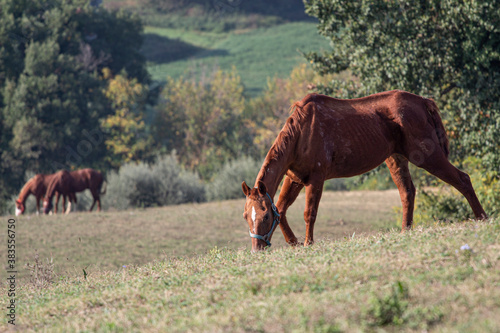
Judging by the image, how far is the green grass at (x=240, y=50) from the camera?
81000 mm

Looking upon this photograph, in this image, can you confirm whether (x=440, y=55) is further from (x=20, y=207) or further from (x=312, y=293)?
(x=20, y=207)

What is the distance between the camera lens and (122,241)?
58.8 ft

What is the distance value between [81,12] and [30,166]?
14.8m

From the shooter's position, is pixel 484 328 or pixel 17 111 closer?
pixel 484 328

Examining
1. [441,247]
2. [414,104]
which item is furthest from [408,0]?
[441,247]

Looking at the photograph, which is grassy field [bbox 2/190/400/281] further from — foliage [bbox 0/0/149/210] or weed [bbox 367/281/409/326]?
foliage [bbox 0/0/149/210]

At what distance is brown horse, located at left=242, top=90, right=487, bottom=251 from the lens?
299 inches

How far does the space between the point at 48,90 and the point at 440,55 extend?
106 feet

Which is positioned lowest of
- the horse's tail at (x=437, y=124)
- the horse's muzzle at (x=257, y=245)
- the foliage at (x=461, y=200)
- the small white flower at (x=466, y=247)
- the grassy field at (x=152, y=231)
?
the grassy field at (x=152, y=231)

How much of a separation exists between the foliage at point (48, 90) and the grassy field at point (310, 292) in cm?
3392

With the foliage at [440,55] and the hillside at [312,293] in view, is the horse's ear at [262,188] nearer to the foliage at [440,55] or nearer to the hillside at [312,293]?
the hillside at [312,293]

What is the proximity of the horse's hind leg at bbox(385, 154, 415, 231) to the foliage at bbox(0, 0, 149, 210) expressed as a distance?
3429cm

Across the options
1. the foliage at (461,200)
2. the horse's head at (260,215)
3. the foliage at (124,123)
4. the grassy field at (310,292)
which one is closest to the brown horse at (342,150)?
the horse's head at (260,215)

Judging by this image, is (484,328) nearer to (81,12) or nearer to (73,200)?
(73,200)
